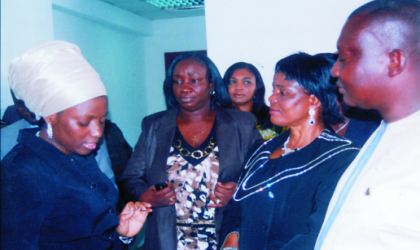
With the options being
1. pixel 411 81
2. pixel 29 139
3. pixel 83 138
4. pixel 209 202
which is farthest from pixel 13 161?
pixel 411 81

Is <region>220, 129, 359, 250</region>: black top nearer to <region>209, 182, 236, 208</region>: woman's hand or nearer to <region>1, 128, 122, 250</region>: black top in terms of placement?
<region>209, 182, 236, 208</region>: woman's hand

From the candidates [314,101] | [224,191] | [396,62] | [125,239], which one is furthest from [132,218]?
[396,62]

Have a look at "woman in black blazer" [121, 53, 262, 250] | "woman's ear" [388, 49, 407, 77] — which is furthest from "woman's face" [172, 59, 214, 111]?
"woman's ear" [388, 49, 407, 77]

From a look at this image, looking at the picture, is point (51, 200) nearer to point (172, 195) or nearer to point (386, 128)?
point (172, 195)

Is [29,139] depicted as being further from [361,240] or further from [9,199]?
[361,240]

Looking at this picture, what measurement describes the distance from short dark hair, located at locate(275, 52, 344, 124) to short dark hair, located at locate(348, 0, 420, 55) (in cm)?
59

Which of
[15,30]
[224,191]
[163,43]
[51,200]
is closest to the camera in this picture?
[51,200]

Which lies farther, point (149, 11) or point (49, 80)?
point (149, 11)

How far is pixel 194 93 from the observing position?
2107 millimetres

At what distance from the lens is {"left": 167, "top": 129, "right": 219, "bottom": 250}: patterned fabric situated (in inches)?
74.3

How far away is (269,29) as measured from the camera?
2.81m

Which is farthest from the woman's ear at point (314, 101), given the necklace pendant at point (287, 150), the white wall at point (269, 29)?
the white wall at point (269, 29)

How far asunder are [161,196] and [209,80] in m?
0.87

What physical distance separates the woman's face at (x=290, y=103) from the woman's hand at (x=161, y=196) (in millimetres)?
727
